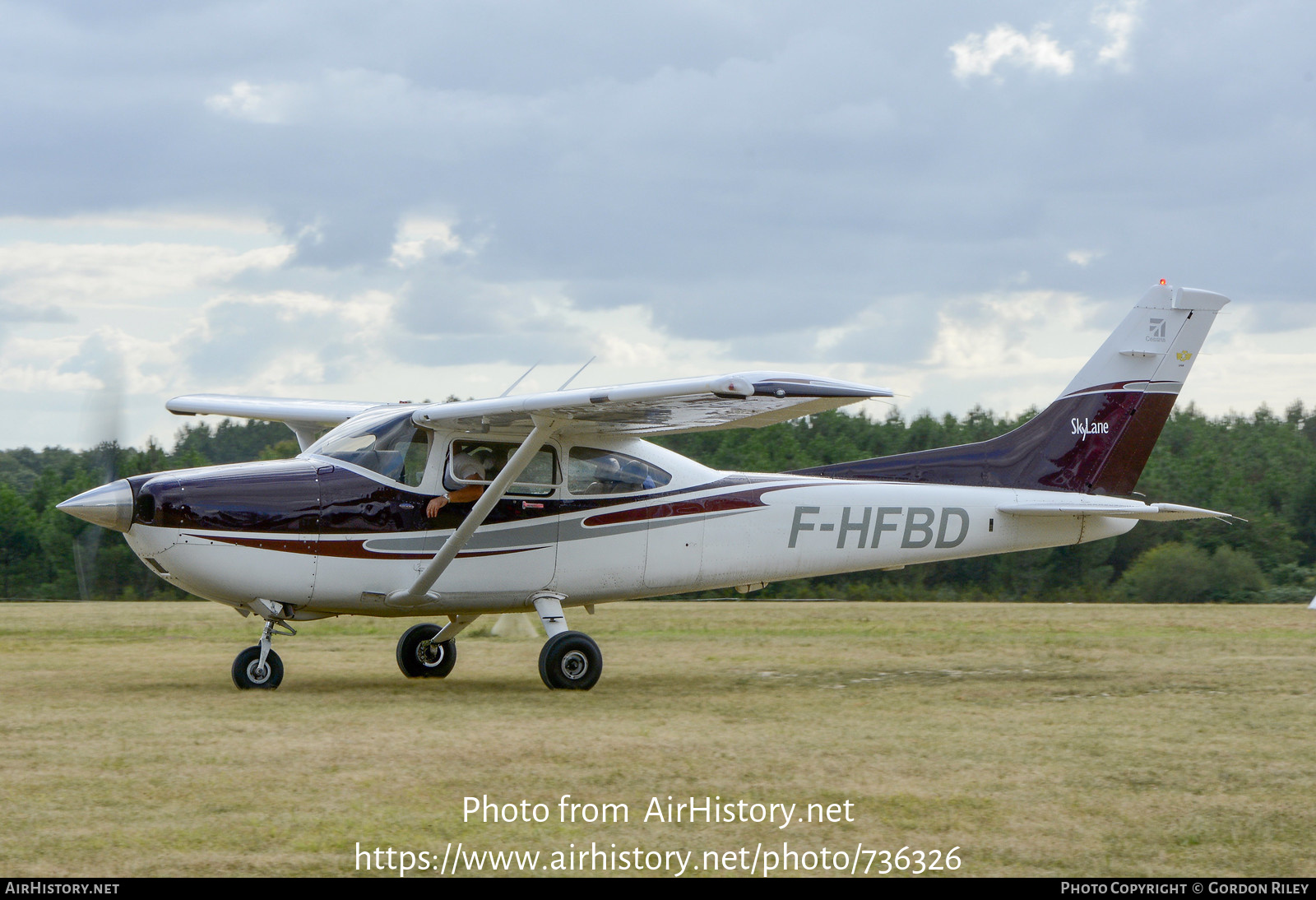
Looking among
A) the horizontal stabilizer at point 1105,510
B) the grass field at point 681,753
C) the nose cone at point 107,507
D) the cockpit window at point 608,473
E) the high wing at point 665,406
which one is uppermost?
the high wing at point 665,406

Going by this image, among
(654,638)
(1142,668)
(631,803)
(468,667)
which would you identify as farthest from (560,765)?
(654,638)

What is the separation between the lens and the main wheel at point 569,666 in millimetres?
10688

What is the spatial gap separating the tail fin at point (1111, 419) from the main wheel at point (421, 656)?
4.11 m

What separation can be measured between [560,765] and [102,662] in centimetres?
740

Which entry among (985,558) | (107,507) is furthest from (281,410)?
(985,558)

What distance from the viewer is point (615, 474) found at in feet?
37.4

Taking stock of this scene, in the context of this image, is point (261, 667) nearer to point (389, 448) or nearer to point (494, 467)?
point (389, 448)

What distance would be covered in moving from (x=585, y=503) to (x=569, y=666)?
4.93 feet

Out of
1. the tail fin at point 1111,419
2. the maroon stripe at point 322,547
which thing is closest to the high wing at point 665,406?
the maroon stripe at point 322,547

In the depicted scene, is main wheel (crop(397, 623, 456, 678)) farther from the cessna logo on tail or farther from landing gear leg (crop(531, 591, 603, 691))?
the cessna logo on tail

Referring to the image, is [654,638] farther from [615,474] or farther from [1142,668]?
[1142,668]

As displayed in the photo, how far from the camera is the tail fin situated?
1276 centimetres

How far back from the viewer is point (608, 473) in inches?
448

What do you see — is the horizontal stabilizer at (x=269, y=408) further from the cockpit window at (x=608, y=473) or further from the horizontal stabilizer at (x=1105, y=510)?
the horizontal stabilizer at (x=1105, y=510)
